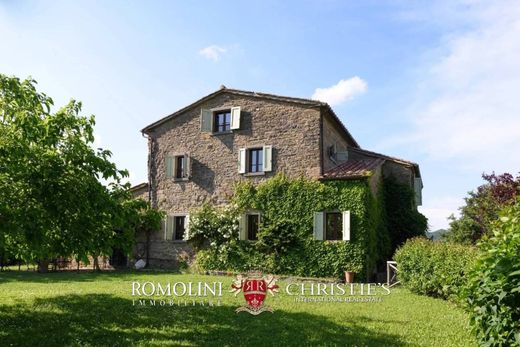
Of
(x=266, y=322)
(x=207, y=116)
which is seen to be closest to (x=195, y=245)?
(x=207, y=116)

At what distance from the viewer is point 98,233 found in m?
7.43

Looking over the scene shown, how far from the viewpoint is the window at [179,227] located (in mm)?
19297

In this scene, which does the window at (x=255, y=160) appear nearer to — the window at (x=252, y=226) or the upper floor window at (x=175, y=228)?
the window at (x=252, y=226)

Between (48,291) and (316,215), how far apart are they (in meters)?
9.25

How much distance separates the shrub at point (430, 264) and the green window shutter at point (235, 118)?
8.82 meters

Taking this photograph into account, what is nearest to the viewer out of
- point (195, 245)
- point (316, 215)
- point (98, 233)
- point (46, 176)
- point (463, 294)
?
point (463, 294)

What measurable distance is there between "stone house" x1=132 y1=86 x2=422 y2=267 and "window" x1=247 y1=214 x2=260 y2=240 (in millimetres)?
41

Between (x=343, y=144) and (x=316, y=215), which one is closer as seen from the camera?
(x=316, y=215)

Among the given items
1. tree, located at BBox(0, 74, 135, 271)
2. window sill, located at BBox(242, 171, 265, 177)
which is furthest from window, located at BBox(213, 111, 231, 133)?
tree, located at BBox(0, 74, 135, 271)

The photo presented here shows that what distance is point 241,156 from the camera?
59.7ft

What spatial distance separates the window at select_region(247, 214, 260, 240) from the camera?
17.5m

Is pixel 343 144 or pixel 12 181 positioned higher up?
pixel 343 144

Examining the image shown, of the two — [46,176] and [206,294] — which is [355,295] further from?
[46,176]

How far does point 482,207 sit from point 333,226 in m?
10.1
